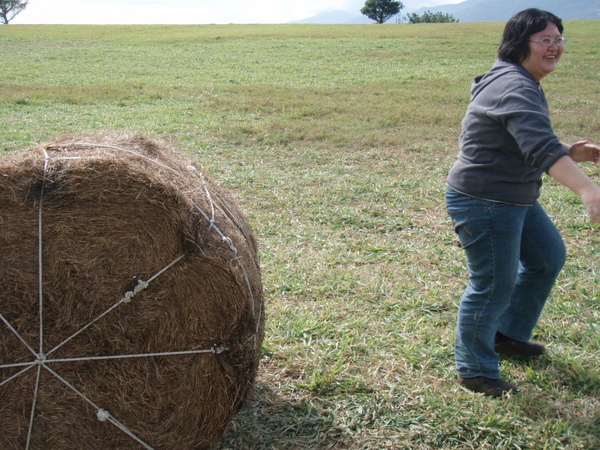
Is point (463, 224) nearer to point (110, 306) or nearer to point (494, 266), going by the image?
point (494, 266)

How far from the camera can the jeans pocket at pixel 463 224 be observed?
3.13m

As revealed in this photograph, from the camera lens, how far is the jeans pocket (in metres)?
3.13

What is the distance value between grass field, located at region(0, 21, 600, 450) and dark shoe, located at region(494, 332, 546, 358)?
7 cm

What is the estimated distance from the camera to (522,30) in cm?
296

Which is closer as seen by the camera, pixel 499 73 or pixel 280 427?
pixel 499 73

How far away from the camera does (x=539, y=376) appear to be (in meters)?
3.49

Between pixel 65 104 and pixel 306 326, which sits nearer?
pixel 306 326

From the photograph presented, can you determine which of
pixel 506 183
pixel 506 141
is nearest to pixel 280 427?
pixel 506 183

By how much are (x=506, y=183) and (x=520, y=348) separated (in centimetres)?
129

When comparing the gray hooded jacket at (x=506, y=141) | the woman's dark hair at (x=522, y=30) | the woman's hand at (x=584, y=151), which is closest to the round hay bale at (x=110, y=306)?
the gray hooded jacket at (x=506, y=141)

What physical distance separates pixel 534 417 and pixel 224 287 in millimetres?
1888

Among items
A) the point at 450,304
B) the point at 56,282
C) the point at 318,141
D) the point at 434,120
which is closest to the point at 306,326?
the point at 450,304

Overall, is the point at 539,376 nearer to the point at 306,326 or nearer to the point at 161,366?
the point at 306,326

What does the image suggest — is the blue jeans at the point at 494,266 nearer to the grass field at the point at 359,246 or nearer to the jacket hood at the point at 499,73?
the grass field at the point at 359,246
